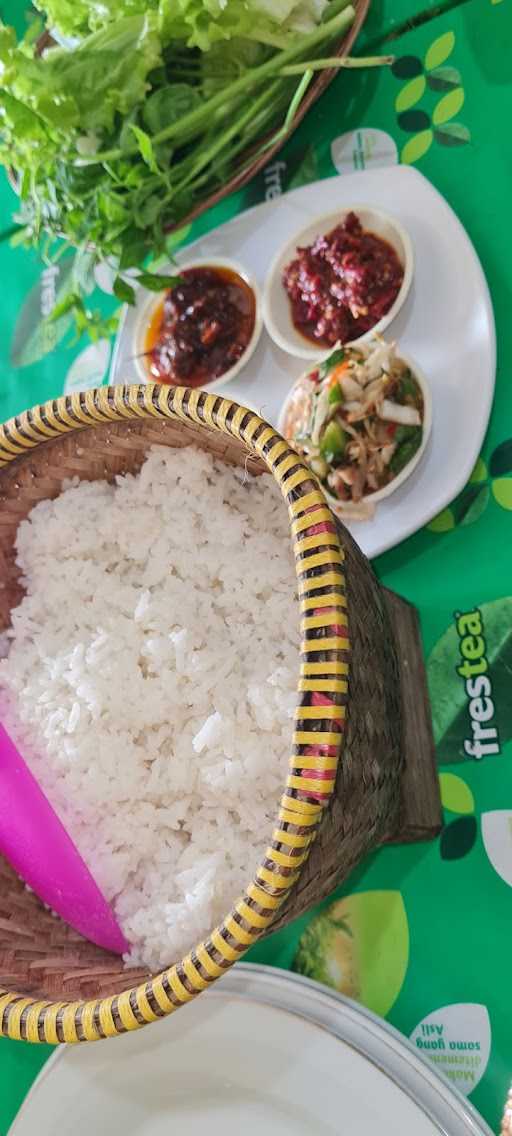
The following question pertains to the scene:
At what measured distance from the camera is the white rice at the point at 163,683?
1178mm

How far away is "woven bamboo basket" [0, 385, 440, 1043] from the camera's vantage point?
0.91 metres

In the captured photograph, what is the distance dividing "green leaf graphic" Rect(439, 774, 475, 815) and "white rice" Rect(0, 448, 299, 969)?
351 mm

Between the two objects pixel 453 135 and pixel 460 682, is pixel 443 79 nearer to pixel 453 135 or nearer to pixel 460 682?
pixel 453 135

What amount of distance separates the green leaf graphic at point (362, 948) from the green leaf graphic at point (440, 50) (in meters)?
1.53

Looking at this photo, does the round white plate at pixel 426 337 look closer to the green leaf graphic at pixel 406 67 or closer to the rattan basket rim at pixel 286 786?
the green leaf graphic at pixel 406 67

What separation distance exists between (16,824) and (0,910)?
0.49 feet

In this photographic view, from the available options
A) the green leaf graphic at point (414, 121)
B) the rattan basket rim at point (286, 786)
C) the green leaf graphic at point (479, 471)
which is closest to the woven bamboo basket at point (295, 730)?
the rattan basket rim at point (286, 786)

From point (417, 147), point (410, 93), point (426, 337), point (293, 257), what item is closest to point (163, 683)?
point (426, 337)

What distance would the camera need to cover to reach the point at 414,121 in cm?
175

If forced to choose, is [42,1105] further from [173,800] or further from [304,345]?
[304,345]

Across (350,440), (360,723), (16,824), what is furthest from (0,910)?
(350,440)

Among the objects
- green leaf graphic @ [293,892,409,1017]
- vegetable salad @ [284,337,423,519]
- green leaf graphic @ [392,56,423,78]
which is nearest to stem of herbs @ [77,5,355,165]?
green leaf graphic @ [392,56,423,78]

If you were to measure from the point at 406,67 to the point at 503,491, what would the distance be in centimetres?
93

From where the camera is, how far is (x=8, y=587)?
149 cm
